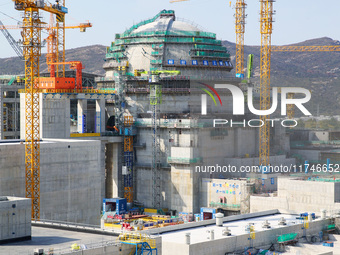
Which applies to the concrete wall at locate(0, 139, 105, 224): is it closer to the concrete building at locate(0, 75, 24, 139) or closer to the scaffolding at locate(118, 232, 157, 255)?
the concrete building at locate(0, 75, 24, 139)

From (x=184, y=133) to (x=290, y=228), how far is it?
57994mm

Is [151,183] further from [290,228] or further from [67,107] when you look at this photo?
[290,228]

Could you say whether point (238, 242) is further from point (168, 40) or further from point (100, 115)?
point (168, 40)

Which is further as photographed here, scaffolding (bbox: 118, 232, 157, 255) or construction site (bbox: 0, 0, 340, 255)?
construction site (bbox: 0, 0, 340, 255)

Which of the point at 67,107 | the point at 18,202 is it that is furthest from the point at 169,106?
the point at 18,202

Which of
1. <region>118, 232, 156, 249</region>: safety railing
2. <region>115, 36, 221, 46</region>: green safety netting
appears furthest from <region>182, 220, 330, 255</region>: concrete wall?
<region>115, 36, 221, 46</region>: green safety netting

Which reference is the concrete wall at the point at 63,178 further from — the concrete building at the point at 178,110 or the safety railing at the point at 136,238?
the safety railing at the point at 136,238

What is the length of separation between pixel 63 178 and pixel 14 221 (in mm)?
52648

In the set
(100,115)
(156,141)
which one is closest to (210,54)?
(156,141)

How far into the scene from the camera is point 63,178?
118 metres

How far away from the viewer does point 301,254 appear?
86062 millimetres

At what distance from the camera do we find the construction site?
11231 cm

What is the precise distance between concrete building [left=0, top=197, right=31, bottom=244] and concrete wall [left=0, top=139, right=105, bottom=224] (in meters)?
44.3

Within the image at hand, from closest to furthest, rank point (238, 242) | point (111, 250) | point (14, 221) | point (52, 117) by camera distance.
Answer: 1. point (111, 250)
2. point (14, 221)
3. point (238, 242)
4. point (52, 117)
